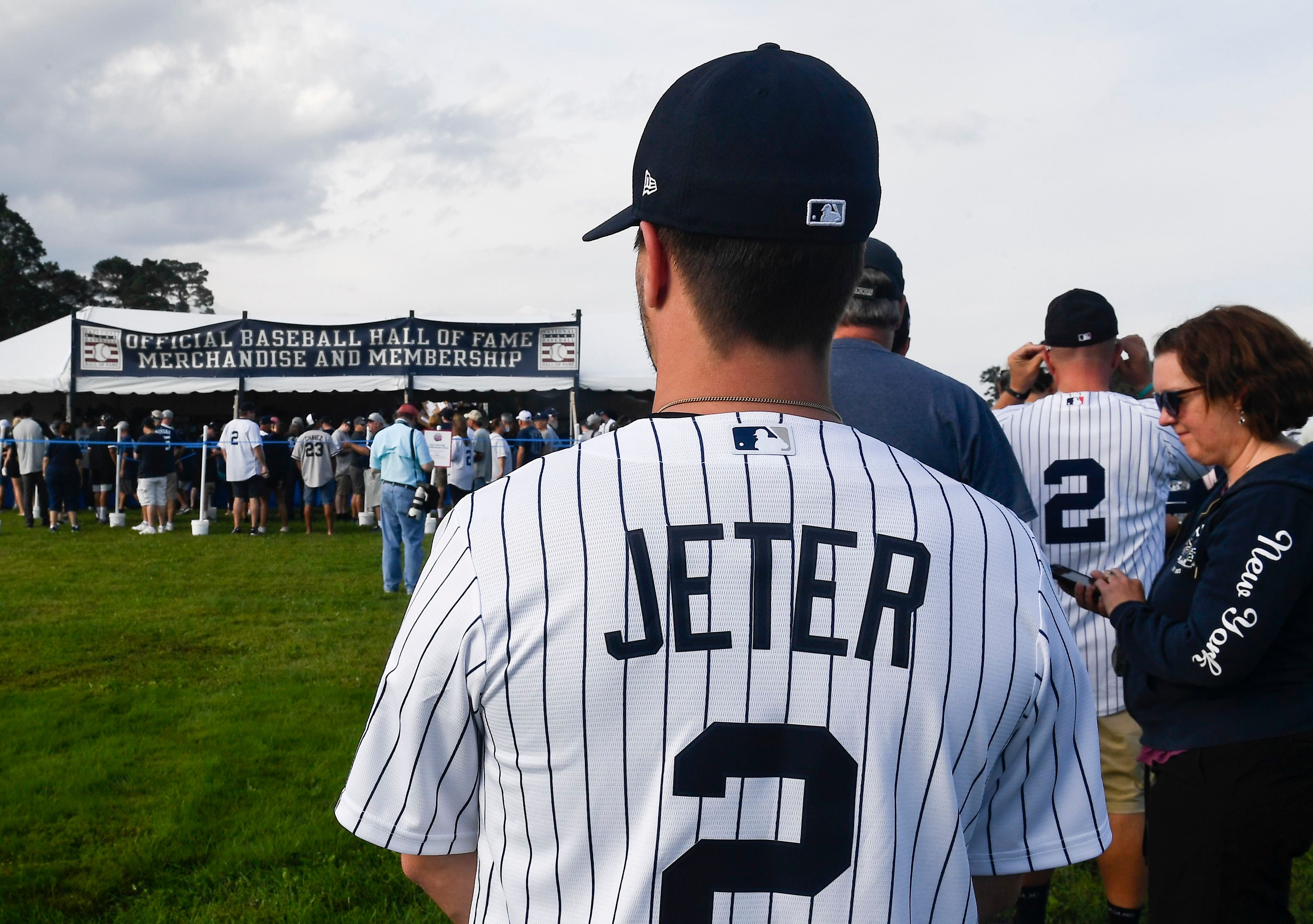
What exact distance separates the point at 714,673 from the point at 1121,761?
2.96 m

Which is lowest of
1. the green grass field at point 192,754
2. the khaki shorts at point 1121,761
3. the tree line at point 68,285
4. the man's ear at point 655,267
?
the green grass field at point 192,754

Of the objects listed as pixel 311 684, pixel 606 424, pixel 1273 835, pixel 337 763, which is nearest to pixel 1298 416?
pixel 1273 835

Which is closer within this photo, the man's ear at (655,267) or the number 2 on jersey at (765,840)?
the number 2 on jersey at (765,840)

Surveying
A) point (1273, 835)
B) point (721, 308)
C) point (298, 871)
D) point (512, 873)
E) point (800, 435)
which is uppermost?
point (721, 308)

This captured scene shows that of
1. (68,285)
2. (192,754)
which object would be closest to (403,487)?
(192,754)

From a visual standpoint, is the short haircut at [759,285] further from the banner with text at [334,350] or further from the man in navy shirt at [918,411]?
the banner with text at [334,350]

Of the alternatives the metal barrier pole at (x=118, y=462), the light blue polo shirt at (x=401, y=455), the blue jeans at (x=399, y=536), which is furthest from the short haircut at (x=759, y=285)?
the metal barrier pole at (x=118, y=462)

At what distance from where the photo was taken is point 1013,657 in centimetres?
108

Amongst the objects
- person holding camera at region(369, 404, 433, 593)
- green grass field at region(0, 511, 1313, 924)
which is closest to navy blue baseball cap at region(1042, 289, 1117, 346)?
green grass field at region(0, 511, 1313, 924)

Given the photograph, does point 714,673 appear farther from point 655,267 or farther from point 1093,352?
point 1093,352

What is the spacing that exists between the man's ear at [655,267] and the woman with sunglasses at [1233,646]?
69.9 inches

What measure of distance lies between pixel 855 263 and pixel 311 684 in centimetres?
631

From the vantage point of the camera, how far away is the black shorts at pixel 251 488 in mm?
14680

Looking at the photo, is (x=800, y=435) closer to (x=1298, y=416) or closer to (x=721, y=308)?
(x=721, y=308)
